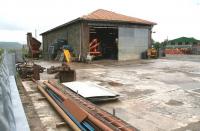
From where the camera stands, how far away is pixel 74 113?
15.8ft

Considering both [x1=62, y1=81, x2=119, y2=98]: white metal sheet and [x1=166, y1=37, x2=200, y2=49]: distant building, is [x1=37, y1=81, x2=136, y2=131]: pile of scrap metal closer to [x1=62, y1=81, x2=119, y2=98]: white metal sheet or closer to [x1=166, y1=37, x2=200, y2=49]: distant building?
[x1=62, y1=81, x2=119, y2=98]: white metal sheet

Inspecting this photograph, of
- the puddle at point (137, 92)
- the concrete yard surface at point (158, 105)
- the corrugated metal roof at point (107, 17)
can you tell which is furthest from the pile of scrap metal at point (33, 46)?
the puddle at point (137, 92)

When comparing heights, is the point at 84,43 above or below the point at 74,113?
above

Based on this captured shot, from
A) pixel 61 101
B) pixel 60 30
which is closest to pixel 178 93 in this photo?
pixel 61 101

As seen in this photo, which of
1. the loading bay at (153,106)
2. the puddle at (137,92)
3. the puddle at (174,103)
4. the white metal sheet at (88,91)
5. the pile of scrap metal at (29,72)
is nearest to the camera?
the loading bay at (153,106)

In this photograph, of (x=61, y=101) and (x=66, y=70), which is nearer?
(x=61, y=101)

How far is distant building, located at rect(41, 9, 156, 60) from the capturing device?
19.8m

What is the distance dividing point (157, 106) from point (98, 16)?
1548cm

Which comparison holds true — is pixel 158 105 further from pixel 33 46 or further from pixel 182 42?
pixel 182 42

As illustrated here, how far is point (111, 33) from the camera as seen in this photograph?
2461 centimetres

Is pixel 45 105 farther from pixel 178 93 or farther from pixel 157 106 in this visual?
pixel 178 93

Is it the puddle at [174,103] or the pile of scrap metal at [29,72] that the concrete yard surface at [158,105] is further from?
the pile of scrap metal at [29,72]

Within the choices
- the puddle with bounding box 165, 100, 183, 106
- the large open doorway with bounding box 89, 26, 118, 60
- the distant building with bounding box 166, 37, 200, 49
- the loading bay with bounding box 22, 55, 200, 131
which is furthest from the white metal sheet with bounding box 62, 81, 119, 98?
the distant building with bounding box 166, 37, 200, 49

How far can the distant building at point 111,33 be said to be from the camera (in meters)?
19.8
